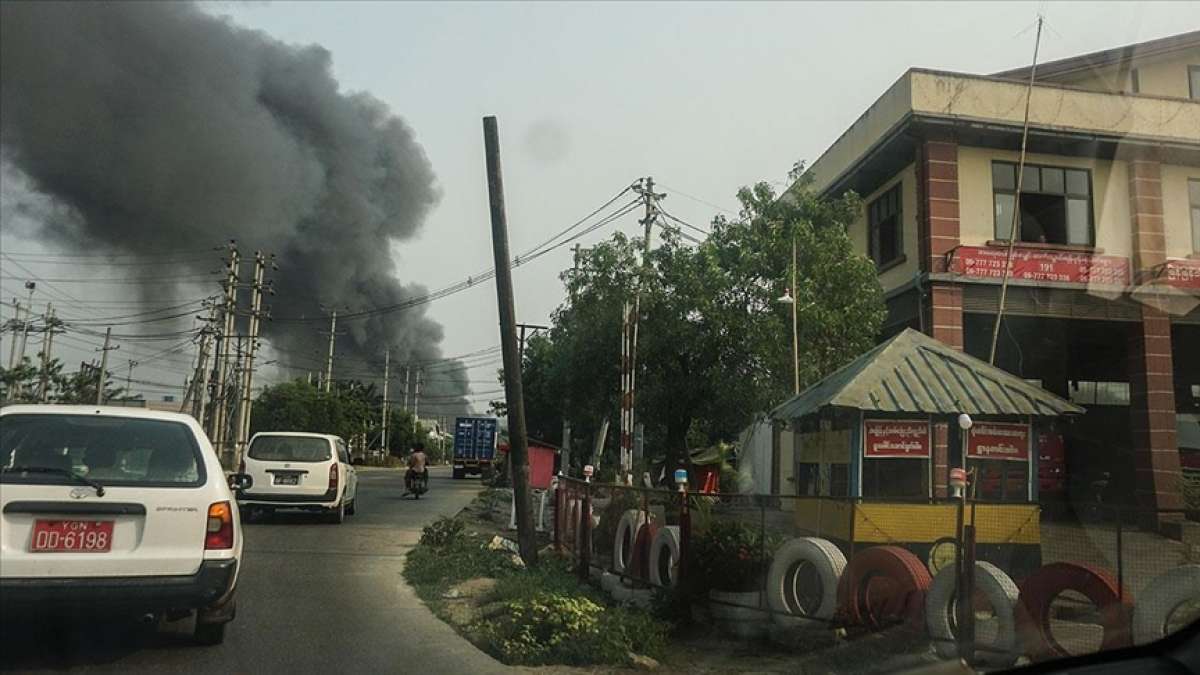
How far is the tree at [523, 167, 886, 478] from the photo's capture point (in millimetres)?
15859

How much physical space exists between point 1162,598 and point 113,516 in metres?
5.72

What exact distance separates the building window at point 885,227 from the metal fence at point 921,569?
11.0 meters

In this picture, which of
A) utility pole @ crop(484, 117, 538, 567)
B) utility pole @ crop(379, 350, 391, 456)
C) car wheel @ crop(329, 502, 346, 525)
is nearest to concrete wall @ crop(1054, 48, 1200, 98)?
utility pole @ crop(484, 117, 538, 567)

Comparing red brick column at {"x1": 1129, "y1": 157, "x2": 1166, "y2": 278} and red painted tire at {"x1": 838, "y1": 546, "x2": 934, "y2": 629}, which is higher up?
red brick column at {"x1": 1129, "y1": 157, "x2": 1166, "y2": 278}

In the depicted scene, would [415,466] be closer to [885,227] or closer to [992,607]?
[885,227]

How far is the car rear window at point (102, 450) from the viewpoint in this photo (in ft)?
17.6

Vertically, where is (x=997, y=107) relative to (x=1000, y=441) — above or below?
above

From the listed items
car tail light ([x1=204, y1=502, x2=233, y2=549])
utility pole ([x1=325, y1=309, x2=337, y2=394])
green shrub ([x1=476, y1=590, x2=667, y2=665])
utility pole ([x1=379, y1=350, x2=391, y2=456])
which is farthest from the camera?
utility pole ([x1=379, y1=350, x2=391, y2=456])

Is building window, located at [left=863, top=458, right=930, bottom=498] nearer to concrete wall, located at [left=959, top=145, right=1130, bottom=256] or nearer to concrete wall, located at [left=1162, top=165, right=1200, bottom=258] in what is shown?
concrete wall, located at [left=1162, top=165, right=1200, bottom=258]

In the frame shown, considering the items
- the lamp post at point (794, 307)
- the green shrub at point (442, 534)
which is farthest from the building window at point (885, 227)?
the green shrub at point (442, 534)

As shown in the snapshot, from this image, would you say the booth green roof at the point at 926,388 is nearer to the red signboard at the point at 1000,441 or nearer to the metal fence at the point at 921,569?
the red signboard at the point at 1000,441

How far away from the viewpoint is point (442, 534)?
12.1 m

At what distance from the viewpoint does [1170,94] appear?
10859mm

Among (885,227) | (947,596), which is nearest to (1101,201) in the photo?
(885,227)
